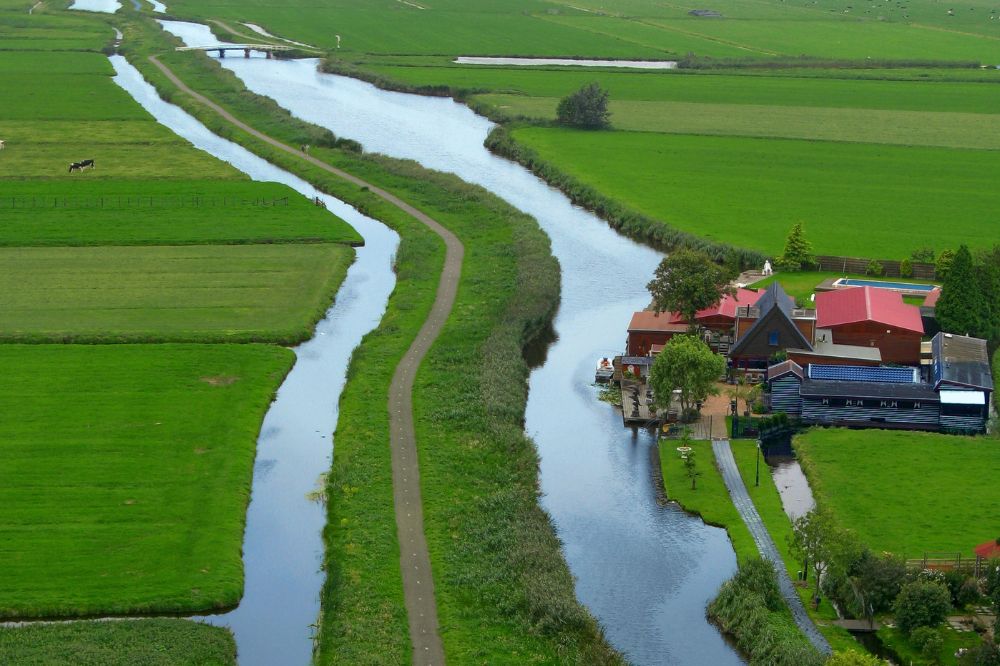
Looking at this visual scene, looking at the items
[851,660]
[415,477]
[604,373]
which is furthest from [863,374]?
[851,660]

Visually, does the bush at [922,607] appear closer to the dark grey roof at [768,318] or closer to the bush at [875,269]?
the dark grey roof at [768,318]

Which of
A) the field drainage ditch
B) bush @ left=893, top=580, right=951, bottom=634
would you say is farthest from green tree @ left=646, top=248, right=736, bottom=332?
the field drainage ditch

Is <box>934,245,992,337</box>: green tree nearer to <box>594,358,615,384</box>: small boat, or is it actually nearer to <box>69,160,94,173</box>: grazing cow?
<box>594,358,615,384</box>: small boat

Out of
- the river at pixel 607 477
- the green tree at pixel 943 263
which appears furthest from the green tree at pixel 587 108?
the green tree at pixel 943 263

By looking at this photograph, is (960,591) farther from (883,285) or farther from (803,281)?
(803,281)

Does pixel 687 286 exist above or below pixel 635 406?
above

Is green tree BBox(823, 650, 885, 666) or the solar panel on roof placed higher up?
the solar panel on roof
